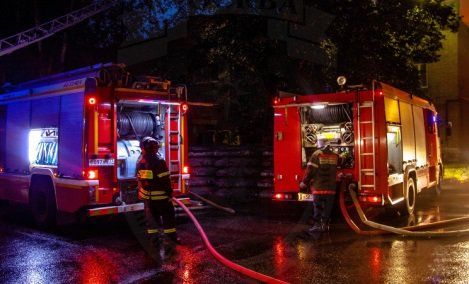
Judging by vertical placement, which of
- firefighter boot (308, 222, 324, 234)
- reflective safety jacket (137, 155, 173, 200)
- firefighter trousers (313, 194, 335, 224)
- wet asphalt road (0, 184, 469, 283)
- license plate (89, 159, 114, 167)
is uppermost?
license plate (89, 159, 114, 167)

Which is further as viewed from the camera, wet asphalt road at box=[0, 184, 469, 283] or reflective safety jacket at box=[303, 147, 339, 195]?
reflective safety jacket at box=[303, 147, 339, 195]

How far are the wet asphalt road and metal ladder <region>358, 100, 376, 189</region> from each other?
998mm

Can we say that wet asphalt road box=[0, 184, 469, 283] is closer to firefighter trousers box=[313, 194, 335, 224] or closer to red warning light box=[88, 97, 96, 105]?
firefighter trousers box=[313, 194, 335, 224]

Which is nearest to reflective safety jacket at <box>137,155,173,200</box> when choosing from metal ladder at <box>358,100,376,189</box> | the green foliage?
metal ladder at <box>358,100,376,189</box>

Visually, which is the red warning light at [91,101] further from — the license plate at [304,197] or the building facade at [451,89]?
the building facade at [451,89]

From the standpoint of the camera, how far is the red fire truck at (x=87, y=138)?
24.8 ft

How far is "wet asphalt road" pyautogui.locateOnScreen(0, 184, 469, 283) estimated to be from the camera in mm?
5605

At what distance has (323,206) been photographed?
8.02 meters

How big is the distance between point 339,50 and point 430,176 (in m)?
4.07

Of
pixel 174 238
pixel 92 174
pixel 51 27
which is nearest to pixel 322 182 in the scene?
pixel 174 238

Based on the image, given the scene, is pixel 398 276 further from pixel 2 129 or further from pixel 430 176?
pixel 2 129

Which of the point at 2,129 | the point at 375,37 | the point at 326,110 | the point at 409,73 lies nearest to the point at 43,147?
the point at 2,129

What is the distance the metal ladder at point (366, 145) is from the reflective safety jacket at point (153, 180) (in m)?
3.48

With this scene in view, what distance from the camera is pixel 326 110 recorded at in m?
9.41
